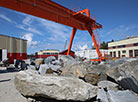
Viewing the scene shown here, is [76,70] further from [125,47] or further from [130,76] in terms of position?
[125,47]

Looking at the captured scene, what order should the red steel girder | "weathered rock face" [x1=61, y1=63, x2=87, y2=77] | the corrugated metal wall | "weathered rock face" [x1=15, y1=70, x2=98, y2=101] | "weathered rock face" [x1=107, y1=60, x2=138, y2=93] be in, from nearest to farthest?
1. "weathered rock face" [x1=107, y1=60, x2=138, y2=93]
2. "weathered rock face" [x1=15, y1=70, x2=98, y2=101]
3. "weathered rock face" [x1=61, y1=63, x2=87, y2=77]
4. the red steel girder
5. the corrugated metal wall

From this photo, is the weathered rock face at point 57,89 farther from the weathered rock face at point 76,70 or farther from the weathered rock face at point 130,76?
the weathered rock face at point 76,70

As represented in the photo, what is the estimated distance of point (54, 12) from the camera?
7.86m

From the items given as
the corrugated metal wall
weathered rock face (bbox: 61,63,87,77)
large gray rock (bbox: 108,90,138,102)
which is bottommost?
large gray rock (bbox: 108,90,138,102)

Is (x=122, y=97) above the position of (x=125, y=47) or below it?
below

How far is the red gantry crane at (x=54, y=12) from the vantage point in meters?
6.39

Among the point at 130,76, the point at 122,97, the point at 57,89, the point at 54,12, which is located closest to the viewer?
the point at 122,97

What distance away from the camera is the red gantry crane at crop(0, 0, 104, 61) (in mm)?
6387

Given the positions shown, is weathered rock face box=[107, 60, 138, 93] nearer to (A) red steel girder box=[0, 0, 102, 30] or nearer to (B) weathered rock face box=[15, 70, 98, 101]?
(B) weathered rock face box=[15, 70, 98, 101]

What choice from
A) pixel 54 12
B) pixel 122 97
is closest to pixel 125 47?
pixel 54 12

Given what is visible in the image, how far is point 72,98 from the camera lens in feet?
7.89

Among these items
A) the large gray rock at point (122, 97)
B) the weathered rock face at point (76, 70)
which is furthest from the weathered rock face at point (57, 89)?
the weathered rock face at point (76, 70)

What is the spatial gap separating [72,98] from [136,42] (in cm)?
2739

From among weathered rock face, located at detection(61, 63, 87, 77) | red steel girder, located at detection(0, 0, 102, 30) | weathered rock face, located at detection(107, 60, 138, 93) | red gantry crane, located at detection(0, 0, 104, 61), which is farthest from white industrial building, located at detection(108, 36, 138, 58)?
weathered rock face, located at detection(107, 60, 138, 93)
